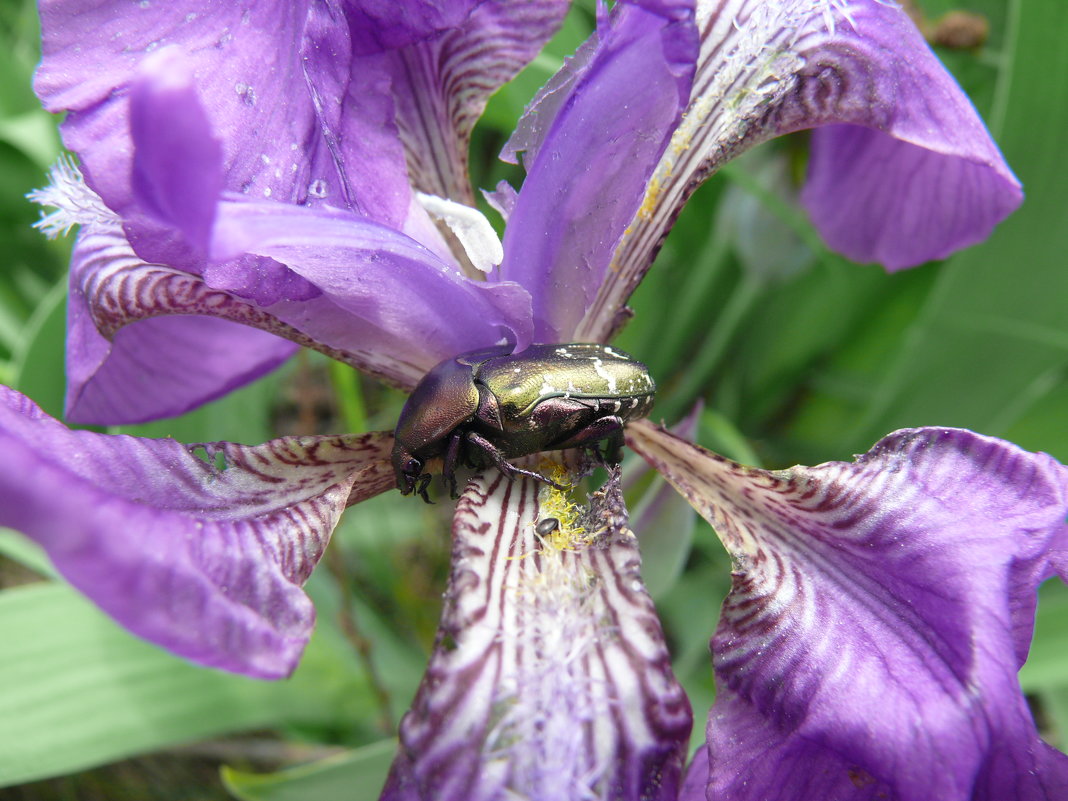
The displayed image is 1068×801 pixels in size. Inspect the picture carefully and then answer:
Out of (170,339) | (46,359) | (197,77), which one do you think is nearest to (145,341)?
(170,339)

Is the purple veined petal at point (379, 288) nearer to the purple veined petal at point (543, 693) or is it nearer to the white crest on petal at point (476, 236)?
the white crest on petal at point (476, 236)

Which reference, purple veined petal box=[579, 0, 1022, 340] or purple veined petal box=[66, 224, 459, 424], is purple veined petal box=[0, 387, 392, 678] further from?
purple veined petal box=[579, 0, 1022, 340]

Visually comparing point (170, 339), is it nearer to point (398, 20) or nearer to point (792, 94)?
point (398, 20)

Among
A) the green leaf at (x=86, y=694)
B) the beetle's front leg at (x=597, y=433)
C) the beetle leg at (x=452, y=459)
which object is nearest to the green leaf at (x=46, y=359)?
the green leaf at (x=86, y=694)

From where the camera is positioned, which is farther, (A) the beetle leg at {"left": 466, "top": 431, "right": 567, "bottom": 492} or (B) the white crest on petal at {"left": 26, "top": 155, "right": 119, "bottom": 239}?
(B) the white crest on petal at {"left": 26, "top": 155, "right": 119, "bottom": 239}

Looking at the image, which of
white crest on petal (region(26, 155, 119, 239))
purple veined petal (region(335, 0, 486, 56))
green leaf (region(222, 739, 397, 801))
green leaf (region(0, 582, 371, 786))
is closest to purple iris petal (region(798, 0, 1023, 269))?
purple veined petal (region(335, 0, 486, 56))

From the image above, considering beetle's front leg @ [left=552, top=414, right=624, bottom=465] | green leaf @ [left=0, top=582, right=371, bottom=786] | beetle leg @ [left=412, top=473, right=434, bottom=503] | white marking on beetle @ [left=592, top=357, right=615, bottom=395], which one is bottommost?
green leaf @ [left=0, top=582, right=371, bottom=786]
